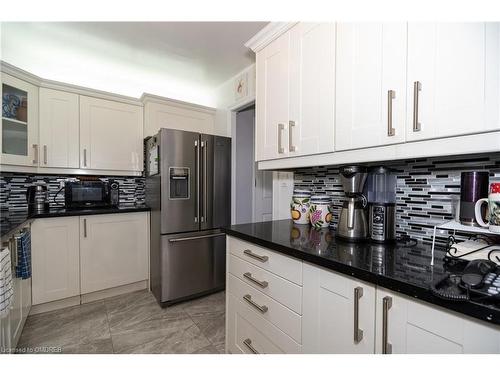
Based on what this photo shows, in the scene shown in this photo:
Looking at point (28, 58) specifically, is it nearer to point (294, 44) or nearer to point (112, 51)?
→ point (112, 51)

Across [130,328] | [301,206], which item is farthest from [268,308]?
[130,328]

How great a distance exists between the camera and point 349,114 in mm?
1103

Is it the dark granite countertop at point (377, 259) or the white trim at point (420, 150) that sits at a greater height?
the white trim at point (420, 150)

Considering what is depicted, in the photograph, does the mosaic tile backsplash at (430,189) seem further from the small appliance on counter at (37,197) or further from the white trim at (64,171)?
the small appliance on counter at (37,197)

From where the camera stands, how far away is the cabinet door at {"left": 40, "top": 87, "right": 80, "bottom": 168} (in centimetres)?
223

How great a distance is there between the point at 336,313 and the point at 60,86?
2.97 meters

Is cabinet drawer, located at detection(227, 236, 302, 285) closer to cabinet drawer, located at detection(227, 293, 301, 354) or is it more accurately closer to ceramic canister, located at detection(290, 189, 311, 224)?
cabinet drawer, located at detection(227, 293, 301, 354)

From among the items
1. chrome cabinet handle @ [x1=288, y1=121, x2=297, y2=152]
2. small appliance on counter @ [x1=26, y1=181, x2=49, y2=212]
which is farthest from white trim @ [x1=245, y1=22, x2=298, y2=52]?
small appliance on counter @ [x1=26, y1=181, x2=49, y2=212]

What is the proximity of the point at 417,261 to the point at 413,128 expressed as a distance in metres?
0.49

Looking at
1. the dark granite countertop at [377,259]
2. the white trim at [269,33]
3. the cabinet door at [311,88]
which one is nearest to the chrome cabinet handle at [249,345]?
the dark granite countertop at [377,259]

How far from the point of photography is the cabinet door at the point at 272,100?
146cm

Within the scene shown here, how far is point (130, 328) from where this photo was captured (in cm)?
192

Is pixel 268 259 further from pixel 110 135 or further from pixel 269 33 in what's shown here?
pixel 110 135

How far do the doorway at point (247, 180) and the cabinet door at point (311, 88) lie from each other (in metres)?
1.45
